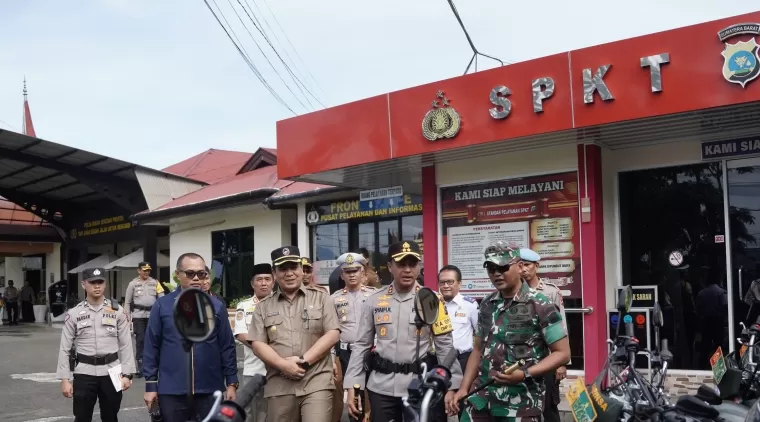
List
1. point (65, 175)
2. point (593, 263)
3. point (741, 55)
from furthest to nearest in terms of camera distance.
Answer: point (65, 175), point (593, 263), point (741, 55)

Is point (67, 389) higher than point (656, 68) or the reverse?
the reverse

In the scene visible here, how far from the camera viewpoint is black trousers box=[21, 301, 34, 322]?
99.7 feet

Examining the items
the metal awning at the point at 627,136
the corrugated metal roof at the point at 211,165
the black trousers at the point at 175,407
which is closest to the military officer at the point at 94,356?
the black trousers at the point at 175,407

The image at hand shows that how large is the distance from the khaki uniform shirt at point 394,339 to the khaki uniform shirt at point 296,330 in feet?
0.71

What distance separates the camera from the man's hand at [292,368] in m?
4.86

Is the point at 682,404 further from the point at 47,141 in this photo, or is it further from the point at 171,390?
the point at 47,141

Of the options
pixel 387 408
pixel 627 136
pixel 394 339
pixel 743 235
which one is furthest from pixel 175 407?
pixel 743 235

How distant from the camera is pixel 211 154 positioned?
27.5 meters

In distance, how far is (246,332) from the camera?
6844mm

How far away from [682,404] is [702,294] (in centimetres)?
607

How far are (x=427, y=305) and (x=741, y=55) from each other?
16.1 feet

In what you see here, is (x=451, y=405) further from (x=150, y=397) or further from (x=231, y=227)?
(x=231, y=227)

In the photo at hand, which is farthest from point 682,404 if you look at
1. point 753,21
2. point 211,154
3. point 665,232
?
point 211,154

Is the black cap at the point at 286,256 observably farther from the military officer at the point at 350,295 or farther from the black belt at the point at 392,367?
the military officer at the point at 350,295
